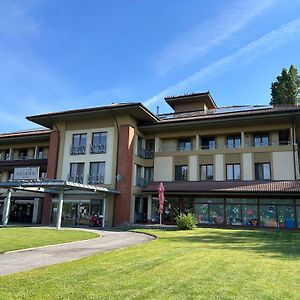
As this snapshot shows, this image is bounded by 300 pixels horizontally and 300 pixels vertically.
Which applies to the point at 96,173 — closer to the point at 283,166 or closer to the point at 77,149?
the point at 77,149

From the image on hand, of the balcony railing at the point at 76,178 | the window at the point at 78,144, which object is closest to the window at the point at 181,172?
the balcony railing at the point at 76,178

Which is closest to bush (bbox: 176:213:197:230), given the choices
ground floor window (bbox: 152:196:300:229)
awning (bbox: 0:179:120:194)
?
ground floor window (bbox: 152:196:300:229)

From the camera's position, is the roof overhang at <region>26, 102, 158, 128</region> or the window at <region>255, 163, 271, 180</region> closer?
the window at <region>255, 163, 271, 180</region>

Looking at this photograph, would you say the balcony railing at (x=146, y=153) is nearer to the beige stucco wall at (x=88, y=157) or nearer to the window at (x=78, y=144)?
the beige stucco wall at (x=88, y=157)

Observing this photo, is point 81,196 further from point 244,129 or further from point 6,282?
point 6,282

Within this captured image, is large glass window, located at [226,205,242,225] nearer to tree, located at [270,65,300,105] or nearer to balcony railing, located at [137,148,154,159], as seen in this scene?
balcony railing, located at [137,148,154,159]

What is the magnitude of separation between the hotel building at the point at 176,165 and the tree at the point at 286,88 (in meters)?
17.1

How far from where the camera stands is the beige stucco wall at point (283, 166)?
87.4ft

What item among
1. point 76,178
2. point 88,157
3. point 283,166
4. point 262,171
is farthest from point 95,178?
point 283,166

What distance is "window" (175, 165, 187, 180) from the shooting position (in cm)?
3033

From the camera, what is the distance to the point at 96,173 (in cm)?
3014

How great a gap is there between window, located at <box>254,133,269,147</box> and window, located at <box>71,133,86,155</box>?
15.4 meters

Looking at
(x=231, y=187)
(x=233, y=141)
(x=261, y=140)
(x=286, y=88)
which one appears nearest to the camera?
(x=231, y=187)

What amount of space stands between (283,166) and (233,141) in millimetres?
4827
